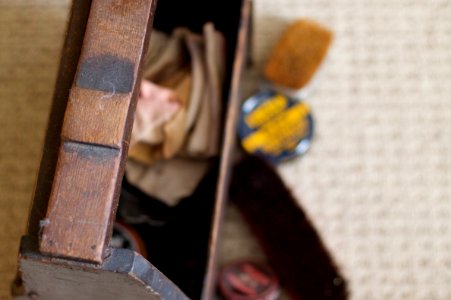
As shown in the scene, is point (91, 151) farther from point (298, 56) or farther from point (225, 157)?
point (298, 56)

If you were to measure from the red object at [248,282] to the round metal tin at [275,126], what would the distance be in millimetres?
176

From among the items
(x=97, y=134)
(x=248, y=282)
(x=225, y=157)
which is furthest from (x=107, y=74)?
(x=248, y=282)

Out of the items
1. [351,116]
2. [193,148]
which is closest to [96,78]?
[193,148]

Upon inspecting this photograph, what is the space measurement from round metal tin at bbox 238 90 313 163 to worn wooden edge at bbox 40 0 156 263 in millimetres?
470

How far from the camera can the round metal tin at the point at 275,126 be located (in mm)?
1046

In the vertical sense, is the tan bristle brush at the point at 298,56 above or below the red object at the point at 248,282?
above

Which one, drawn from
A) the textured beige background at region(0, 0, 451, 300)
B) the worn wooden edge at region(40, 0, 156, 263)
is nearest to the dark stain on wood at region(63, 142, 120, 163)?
the worn wooden edge at region(40, 0, 156, 263)

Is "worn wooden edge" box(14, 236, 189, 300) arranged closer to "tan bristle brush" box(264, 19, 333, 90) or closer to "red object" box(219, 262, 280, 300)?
"red object" box(219, 262, 280, 300)

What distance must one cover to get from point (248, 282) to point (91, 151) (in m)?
0.49

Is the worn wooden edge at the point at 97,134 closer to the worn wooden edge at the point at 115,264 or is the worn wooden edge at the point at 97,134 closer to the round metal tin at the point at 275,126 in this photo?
the worn wooden edge at the point at 115,264

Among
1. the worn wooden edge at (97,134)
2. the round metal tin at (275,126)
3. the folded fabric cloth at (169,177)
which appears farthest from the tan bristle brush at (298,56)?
the worn wooden edge at (97,134)

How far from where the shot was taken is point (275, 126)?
3.49ft

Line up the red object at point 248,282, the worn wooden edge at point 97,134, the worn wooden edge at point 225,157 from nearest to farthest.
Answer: the worn wooden edge at point 97,134 < the worn wooden edge at point 225,157 < the red object at point 248,282

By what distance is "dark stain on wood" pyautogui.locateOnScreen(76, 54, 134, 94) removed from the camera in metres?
0.57
